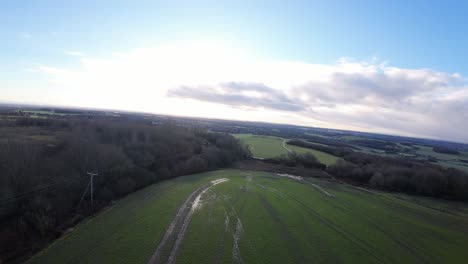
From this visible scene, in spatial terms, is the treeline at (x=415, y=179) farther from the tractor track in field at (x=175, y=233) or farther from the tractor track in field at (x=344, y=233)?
the tractor track in field at (x=175, y=233)

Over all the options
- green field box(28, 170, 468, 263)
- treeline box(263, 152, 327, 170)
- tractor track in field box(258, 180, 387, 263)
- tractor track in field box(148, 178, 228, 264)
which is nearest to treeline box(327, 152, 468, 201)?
treeline box(263, 152, 327, 170)

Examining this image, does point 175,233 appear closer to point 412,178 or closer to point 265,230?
point 265,230

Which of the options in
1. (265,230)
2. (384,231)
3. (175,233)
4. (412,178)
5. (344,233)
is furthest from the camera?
(412,178)

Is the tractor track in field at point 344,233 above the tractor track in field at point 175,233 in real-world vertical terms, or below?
above

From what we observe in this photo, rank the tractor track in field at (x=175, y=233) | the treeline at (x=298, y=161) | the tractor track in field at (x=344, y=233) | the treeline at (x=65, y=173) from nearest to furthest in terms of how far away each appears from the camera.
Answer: the tractor track in field at (x=175, y=233), the tractor track in field at (x=344, y=233), the treeline at (x=65, y=173), the treeline at (x=298, y=161)

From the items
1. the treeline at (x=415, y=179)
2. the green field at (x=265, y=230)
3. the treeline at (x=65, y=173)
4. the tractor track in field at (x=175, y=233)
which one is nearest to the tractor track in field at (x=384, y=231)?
the green field at (x=265, y=230)

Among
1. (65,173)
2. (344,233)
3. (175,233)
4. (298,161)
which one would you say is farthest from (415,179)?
(65,173)

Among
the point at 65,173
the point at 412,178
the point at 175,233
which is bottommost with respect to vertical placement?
the point at 175,233
